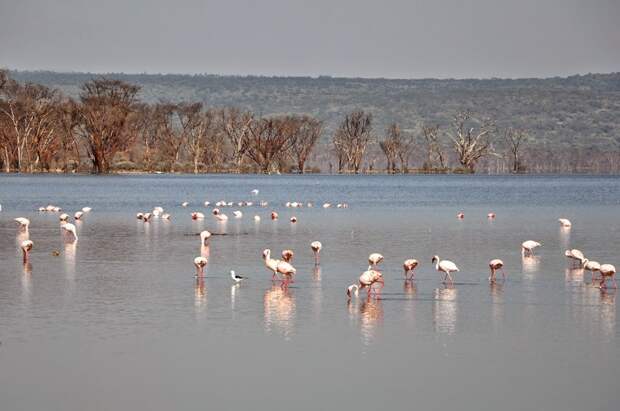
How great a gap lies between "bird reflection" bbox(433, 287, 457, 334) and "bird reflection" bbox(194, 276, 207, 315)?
3.31 m

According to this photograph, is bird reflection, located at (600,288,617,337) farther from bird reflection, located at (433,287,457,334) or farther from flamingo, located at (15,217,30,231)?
flamingo, located at (15,217,30,231)

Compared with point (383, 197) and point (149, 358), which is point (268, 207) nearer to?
point (383, 197)

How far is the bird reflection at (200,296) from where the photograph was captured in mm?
15977

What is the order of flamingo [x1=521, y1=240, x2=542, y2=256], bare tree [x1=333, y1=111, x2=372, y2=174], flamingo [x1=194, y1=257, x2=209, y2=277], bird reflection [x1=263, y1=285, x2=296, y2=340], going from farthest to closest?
bare tree [x1=333, y1=111, x2=372, y2=174]
flamingo [x1=521, y1=240, x2=542, y2=256]
flamingo [x1=194, y1=257, x2=209, y2=277]
bird reflection [x1=263, y1=285, x2=296, y2=340]

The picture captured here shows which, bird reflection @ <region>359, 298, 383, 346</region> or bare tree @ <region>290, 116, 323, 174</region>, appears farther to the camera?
bare tree @ <region>290, 116, 323, 174</region>

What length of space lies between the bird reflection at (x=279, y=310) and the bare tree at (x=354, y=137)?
107 metres

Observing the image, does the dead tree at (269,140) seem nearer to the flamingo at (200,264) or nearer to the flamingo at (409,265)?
the flamingo at (200,264)

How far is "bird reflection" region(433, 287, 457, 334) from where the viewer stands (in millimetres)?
14508

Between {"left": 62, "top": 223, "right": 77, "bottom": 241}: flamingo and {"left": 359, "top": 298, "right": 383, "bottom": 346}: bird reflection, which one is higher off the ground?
{"left": 62, "top": 223, "right": 77, "bottom": 241}: flamingo

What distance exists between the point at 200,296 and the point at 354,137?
361ft

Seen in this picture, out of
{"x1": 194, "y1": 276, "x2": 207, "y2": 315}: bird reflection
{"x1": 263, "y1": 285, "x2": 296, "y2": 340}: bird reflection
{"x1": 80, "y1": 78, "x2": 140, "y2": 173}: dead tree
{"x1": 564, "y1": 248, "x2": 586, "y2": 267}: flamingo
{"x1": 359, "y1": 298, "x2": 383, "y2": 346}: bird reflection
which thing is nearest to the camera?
{"x1": 359, "y1": 298, "x2": 383, "y2": 346}: bird reflection

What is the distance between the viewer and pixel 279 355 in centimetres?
1271

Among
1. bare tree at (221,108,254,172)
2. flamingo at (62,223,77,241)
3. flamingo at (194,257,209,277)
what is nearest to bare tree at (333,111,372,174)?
bare tree at (221,108,254,172)

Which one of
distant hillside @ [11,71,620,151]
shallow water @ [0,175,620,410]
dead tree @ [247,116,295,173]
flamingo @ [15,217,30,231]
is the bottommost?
shallow water @ [0,175,620,410]
